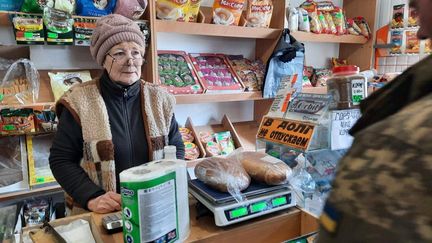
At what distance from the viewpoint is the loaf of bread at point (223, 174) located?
0.85m

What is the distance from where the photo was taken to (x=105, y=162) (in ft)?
4.29

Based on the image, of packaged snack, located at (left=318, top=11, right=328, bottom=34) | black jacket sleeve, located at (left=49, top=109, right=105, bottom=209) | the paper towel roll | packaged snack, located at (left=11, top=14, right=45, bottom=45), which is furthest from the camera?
packaged snack, located at (left=318, top=11, right=328, bottom=34)

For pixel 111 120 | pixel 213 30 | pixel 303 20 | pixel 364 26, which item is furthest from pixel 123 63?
pixel 364 26

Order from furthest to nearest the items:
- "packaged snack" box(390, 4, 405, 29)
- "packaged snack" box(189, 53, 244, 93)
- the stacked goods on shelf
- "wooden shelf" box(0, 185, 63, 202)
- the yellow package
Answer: "packaged snack" box(390, 4, 405, 29)
the stacked goods on shelf
"packaged snack" box(189, 53, 244, 93)
the yellow package
"wooden shelf" box(0, 185, 63, 202)

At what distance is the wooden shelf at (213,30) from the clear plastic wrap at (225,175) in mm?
1427

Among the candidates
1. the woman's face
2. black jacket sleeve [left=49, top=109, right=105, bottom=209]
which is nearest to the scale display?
black jacket sleeve [left=49, top=109, right=105, bottom=209]

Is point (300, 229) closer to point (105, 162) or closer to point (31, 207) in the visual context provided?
point (105, 162)

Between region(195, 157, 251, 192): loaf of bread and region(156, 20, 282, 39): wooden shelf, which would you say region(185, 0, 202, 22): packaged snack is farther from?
region(195, 157, 251, 192): loaf of bread

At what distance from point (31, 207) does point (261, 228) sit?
1683mm

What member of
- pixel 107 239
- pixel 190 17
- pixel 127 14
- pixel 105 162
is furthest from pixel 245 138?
pixel 107 239

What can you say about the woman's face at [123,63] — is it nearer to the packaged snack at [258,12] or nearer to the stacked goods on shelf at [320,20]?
the packaged snack at [258,12]

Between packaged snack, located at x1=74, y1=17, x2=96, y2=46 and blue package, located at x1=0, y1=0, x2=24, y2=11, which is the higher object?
blue package, located at x1=0, y1=0, x2=24, y2=11

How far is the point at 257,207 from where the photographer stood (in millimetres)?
844

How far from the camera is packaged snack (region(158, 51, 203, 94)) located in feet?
7.52
